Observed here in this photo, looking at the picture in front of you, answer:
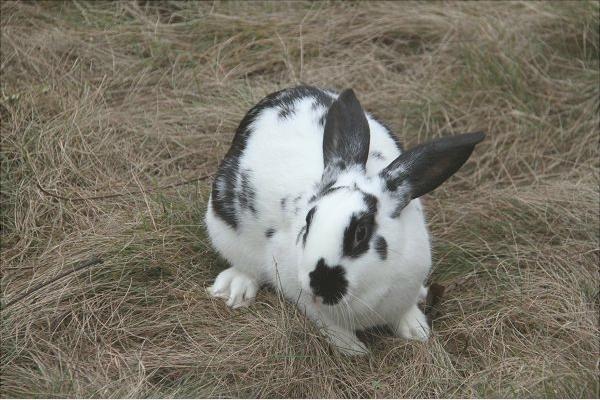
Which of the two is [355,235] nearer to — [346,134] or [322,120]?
[346,134]

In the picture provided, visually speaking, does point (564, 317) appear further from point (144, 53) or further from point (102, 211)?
point (144, 53)

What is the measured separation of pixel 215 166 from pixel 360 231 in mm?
1822

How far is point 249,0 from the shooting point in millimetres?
6059

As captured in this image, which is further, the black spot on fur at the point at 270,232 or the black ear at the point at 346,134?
the black spot on fur at the point at 270,232

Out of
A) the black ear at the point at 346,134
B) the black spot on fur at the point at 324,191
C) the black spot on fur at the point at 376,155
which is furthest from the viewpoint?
the black spot on fur at the point at 376,155

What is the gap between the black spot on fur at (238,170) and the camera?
13.3 feet

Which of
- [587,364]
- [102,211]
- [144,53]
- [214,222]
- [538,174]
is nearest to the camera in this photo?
[587,364]

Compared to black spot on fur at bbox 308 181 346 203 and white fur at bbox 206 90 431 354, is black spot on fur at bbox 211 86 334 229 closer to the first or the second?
white fur at bbox 206 90 431 354

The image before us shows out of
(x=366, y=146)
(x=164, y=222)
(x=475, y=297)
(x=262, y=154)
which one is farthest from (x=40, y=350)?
(x=475, y=297)

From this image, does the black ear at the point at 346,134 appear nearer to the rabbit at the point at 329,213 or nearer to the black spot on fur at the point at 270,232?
the rabbit at the point at 329,213

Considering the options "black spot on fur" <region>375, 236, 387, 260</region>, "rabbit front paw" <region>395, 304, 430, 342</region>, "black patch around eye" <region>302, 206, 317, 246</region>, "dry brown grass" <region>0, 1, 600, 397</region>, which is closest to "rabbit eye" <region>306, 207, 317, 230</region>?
"black patch around eye" <region>302, 206, 317, 246</region>

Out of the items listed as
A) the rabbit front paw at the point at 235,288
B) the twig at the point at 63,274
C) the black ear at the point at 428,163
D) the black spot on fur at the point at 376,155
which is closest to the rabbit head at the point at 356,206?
the black ear at the point at 428,163

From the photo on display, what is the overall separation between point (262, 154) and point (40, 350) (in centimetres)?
123

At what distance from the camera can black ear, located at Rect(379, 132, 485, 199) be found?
142 inches
